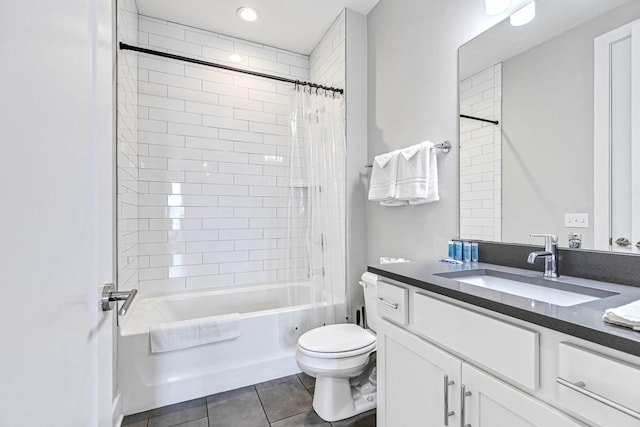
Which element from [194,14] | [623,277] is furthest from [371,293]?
[194,14]

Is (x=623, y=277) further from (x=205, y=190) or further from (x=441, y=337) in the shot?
(x=205, y=190)

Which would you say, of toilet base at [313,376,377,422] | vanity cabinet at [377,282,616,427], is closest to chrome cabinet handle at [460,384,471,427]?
vanity cabinet at [377,282,616,427]

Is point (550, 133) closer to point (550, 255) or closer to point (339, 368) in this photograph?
point (550, 255)

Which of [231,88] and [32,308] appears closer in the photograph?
[32,308]

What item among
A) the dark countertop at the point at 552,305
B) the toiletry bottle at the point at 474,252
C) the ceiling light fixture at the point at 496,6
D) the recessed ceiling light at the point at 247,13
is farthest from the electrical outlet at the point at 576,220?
the recessed ceiling light at the point at 247,13

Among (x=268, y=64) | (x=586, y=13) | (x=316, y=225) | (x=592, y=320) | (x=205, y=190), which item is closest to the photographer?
(x=592, y=320)

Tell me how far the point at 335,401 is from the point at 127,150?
6.88 feet

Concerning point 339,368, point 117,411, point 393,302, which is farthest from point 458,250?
point 117,411

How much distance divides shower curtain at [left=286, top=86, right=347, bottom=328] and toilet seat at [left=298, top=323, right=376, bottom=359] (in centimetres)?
41

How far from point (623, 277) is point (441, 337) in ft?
2.17

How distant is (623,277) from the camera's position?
3.39ft

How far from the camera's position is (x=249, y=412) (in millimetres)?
1767

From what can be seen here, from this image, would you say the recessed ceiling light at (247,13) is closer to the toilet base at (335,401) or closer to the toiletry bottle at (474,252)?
the toiletry bottle at (474,252)

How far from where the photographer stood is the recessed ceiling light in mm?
2404
